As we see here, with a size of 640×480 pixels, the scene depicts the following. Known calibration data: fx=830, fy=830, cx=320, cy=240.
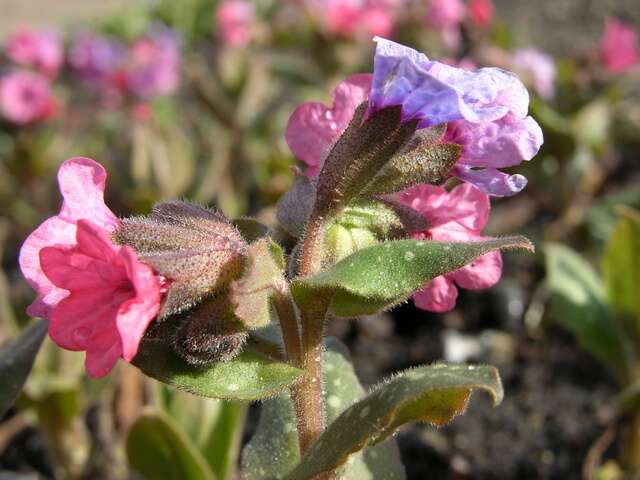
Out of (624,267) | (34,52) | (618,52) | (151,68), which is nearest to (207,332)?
(624,267)

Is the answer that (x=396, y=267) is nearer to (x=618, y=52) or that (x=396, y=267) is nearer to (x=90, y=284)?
(x=90, y=284)

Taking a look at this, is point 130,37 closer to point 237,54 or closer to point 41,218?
point 237,54

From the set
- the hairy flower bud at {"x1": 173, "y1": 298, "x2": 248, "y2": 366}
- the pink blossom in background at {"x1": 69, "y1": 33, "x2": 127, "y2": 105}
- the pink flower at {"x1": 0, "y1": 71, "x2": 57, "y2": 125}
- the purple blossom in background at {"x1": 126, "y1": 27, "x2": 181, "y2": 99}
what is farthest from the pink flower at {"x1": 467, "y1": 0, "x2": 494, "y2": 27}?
the hairy flower bud at {"x1": 173, "y1": 298, "x2": 248, "y2": 366}

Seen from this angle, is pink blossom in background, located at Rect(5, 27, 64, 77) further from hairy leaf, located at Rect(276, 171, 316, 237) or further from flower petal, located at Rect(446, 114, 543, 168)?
flower petal, located at Rect(446, 114, 543, 168)

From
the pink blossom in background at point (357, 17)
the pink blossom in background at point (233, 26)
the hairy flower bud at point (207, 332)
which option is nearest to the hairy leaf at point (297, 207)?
the hairy flower bud at point (207, 332)

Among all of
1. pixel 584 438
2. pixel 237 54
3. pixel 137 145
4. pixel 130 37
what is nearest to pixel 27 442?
pixel 137 145

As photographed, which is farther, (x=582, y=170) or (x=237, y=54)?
(x=237, y=54)

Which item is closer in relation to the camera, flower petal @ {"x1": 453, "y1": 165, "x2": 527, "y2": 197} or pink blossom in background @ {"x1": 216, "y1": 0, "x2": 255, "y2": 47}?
flower petal @ {"x1": 453, "y1": 165, "x2": 527, "y2": 197}
